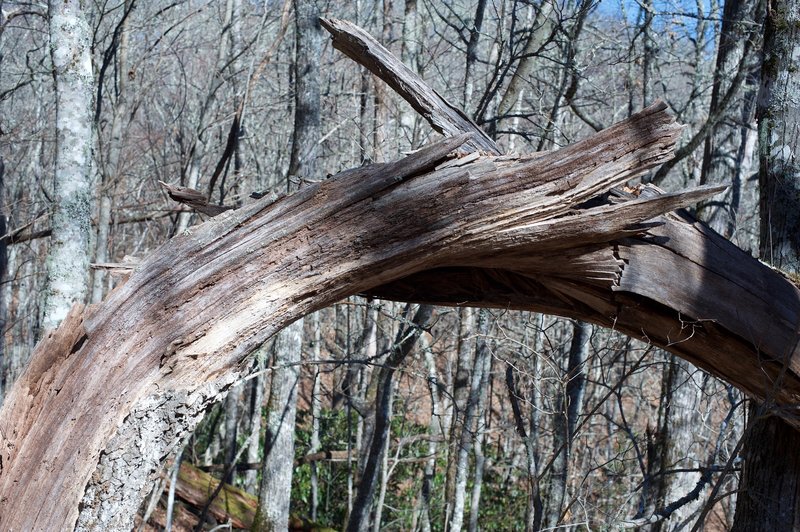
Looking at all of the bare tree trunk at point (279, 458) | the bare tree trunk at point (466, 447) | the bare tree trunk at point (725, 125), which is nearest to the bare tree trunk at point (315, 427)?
the bare tree trunk at point (279, 458)

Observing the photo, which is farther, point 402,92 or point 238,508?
point 238,508

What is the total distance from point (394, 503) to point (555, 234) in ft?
30.0

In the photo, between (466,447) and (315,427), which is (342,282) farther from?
(315,427)

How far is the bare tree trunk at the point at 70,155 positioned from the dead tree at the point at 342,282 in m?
2.17

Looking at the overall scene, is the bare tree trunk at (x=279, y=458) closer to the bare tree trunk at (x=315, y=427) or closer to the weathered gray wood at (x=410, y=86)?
the bare tree trunk at (x=315, y=427)

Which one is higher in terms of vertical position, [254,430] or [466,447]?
[466,447]

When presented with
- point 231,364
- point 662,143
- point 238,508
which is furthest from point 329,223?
point 238,508

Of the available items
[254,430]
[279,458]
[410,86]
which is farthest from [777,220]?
[254,430]

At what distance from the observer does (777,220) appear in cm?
357

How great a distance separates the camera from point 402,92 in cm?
322

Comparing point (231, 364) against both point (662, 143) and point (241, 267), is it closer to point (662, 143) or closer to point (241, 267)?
point (241, 267)

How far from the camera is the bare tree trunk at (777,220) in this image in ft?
11.4

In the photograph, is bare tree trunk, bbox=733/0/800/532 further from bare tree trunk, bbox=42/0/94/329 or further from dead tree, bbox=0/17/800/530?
bare tree trunk, bbox=42/0/94/329

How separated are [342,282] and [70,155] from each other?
2791 millimetres
